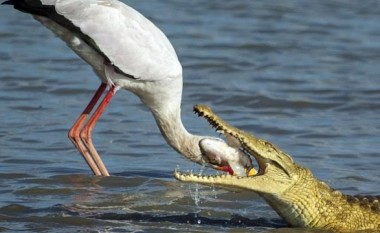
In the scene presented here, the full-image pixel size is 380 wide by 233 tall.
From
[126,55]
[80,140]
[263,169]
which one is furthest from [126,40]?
[263,169]

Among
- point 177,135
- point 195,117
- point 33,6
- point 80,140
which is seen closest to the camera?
point 33,6

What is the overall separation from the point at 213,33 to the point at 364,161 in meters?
6.77

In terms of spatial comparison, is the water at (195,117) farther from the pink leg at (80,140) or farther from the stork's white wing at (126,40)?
the stork's white wing at (126,40)

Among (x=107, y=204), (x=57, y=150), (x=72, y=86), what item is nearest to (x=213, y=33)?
(x=72, y=86)

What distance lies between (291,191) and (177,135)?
88.3 inches

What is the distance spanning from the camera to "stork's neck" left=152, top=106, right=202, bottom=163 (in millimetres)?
9352

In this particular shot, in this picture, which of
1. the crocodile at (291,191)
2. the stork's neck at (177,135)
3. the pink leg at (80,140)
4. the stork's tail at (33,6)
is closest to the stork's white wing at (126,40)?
the stork's tail at (33,6)

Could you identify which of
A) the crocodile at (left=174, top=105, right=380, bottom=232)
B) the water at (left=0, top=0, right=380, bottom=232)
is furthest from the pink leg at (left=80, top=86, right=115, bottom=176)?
the crocodile at (left=174, top=105, right=380, bottom=232)

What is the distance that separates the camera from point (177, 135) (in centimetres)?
955

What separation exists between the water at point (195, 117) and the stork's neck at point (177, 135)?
0.26 m

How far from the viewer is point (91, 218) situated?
7898 mm

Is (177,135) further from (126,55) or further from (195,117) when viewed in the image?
(195,117)

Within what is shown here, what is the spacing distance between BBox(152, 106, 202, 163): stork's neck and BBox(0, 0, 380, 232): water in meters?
0.26

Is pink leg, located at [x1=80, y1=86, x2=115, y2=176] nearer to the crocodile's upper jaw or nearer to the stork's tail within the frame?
the stork's tail
